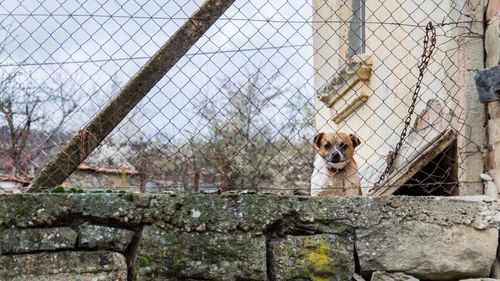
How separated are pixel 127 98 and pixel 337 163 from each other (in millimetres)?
2174

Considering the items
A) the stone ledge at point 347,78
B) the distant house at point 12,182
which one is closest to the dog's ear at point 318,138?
the stone ledge at point 347,78

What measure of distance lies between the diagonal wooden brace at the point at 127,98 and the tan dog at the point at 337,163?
1915 millimetres

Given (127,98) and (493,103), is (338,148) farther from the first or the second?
(127,98)

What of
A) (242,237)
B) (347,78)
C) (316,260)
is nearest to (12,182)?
(242,237)

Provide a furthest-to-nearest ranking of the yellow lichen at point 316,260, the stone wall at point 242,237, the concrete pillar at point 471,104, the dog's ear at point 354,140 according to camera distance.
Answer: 1. the dog's ear at point 354,140
2. the concrete pillar at point 471,104
3. the yellow lichen at point 316,260
4. the stone wall at point 242,237

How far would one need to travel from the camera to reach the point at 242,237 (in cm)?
298

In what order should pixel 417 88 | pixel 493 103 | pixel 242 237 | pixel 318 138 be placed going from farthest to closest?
1. pixel 318 138
2. pixel 417 88
3. pixel 493 103
4. pixel 242 237

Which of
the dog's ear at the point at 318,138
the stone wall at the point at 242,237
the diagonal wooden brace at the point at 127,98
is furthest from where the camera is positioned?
the dog's ear at the point at 318,138

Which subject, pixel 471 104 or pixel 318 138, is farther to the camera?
pixel 318 138

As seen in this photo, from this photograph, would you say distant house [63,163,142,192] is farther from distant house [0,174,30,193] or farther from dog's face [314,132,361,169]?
dog's face [314,132,361,169]

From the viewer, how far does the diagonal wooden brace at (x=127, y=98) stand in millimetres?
3189

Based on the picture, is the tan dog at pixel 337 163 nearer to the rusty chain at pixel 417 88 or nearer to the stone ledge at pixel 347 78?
the stone ledge at pixel 347 78

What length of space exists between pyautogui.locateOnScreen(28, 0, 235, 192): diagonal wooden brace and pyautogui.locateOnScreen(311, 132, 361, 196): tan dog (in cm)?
191

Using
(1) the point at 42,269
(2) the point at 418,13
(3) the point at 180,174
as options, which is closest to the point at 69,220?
(1) the point at 42,269
